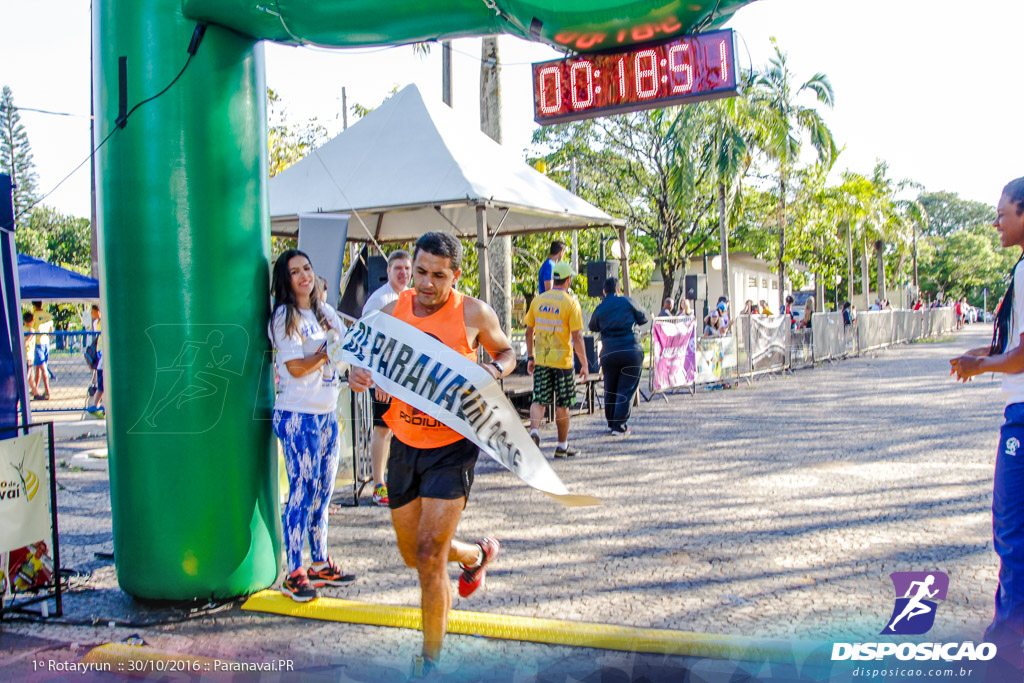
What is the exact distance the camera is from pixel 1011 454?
316cm

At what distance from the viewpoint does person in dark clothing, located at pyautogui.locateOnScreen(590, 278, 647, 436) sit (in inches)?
380

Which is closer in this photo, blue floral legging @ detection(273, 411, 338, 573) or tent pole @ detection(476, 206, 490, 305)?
blue floral legging @ detection(273, 411, 338, 573)

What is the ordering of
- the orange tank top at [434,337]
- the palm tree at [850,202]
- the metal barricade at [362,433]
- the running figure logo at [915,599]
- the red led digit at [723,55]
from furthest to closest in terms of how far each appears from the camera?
the palm tree at [850,202]
the metal barricade at [362,433]
the red led digit at [723,55]
the running figure logo at [915,599]
the orange tank top at [434,337]

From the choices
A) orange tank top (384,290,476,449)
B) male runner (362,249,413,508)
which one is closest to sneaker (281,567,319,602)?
orange tank top (384,290,476,449)

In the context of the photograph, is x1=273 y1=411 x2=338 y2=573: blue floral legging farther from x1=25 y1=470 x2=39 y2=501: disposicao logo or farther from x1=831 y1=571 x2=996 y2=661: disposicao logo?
x1=831 y1=571 x2=996 y2=661: disposicao logo

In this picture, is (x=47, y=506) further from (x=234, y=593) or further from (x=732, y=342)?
(x=732, y=342)

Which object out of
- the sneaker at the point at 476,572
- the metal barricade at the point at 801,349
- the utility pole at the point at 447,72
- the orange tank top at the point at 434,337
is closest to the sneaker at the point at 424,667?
the sneaker at the point at 476,572

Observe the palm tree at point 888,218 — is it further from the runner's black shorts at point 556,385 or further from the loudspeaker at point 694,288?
the runner's black shorts at point 556,385

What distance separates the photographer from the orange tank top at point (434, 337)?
358 centimetres

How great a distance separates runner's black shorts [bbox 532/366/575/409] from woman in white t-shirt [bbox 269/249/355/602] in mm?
4407

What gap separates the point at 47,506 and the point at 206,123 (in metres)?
2.30

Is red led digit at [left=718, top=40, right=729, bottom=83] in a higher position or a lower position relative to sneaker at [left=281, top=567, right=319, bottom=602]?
higher

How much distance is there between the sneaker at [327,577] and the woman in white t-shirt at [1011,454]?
327 cm

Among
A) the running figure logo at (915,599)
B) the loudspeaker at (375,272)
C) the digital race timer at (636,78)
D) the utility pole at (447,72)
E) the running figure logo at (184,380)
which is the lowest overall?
the running figure logo at (915,599)
